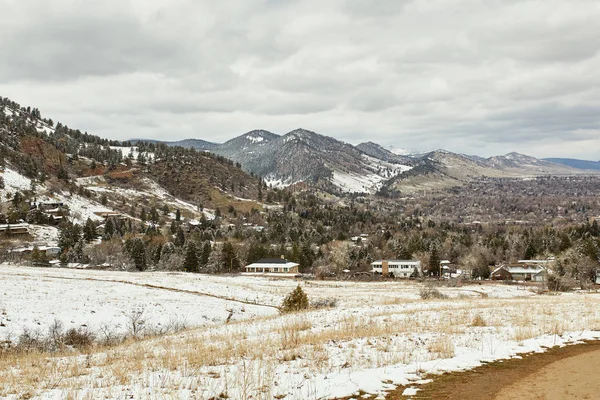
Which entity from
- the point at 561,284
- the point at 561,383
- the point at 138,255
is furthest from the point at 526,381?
the point at 138,255

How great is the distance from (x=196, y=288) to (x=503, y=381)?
5249 centimetres

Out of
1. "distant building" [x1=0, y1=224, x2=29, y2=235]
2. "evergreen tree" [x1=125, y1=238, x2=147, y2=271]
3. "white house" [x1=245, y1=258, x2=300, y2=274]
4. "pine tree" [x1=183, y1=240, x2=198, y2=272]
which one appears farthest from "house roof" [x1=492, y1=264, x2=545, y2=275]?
"distant building" [x1=0, y1=224, x2=29, y2=235]

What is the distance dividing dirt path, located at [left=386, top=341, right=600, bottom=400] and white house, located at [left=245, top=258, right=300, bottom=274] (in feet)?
374

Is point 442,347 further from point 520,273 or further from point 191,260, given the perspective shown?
point 520,273

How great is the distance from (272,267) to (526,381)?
119 m

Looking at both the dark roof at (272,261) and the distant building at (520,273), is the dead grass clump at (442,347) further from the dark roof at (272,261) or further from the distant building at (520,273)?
the distant building at (520,273)

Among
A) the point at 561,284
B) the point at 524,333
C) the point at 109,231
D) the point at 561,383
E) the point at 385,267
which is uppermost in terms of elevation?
the point at 109,231

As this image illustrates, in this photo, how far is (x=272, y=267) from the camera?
127m

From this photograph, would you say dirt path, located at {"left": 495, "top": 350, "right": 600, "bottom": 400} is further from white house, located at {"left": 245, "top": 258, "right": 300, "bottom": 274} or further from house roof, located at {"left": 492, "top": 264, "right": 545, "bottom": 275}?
house roof, located at {"left": 492, "top": 264, "right": 545, "bottom": 275}

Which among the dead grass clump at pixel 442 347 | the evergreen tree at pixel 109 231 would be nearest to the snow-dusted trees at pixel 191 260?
the evergreen tree at pixel 109 231

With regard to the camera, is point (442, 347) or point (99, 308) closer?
point (442, 347)

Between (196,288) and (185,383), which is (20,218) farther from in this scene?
(185,383)

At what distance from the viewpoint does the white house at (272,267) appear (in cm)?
12600

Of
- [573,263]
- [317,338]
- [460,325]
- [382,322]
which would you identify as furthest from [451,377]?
[573,263]
